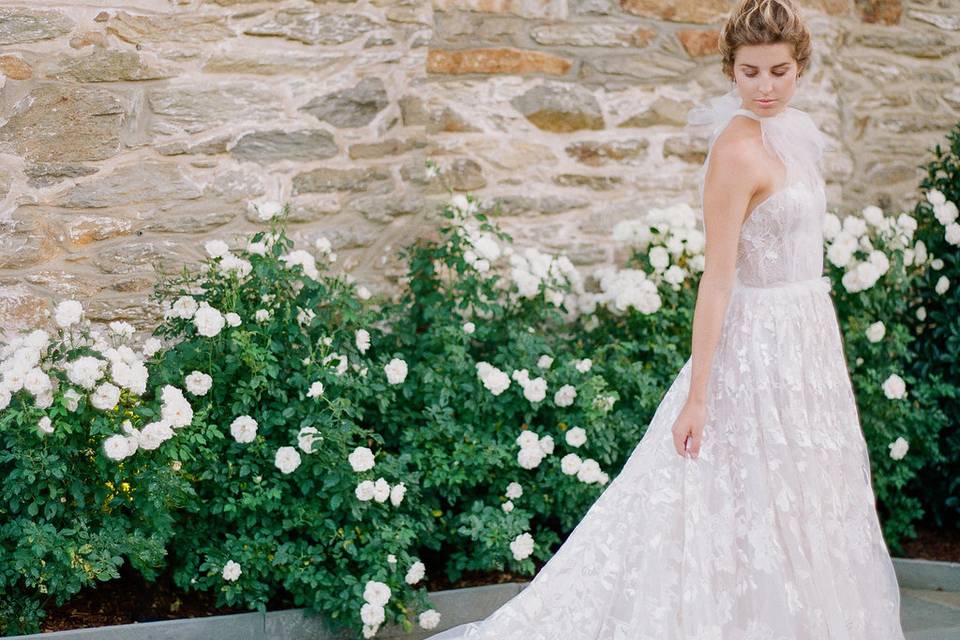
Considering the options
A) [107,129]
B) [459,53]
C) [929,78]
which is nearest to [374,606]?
[107,129]

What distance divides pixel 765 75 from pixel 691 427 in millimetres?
897

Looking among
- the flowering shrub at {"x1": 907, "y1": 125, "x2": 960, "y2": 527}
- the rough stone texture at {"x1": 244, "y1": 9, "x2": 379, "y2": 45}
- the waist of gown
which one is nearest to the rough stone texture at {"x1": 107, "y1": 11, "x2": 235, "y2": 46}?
the rough stone texture at {"x1": 244, "y1": 9, "x2": 379, "y2": 45}

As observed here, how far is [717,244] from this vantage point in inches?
104

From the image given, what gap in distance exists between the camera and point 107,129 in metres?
4.05

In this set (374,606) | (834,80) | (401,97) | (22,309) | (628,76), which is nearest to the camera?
(374,606)

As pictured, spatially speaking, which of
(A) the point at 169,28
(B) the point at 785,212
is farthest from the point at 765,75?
(A) the point at 169,28

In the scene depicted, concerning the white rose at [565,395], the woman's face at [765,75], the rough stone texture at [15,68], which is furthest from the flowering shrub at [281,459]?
the woman's face at [765,75]

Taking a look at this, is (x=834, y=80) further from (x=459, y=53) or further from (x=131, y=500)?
(x=131, y=500)

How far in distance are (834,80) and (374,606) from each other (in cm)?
349

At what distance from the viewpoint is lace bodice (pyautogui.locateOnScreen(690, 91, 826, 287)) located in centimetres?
269

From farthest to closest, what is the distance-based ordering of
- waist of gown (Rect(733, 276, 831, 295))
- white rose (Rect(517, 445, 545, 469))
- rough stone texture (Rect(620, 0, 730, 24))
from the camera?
rough stone texture (Rect(620, 0, 730, 24)) → white rose (Rect(517, 445, 545, 469)) → waist of gown (Rect(733, 276, 831, 295))

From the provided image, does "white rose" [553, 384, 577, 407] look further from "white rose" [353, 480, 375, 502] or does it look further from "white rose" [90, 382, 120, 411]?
"white rose" [90, 382, 120, 411]

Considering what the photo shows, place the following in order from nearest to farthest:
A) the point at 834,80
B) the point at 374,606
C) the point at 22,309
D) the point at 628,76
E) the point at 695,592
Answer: the point at 695,592
the point at 374,606
the point at 22,309
the point at 628,76
the point at 834,80

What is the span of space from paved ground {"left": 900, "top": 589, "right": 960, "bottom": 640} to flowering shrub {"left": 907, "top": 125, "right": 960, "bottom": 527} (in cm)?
54
